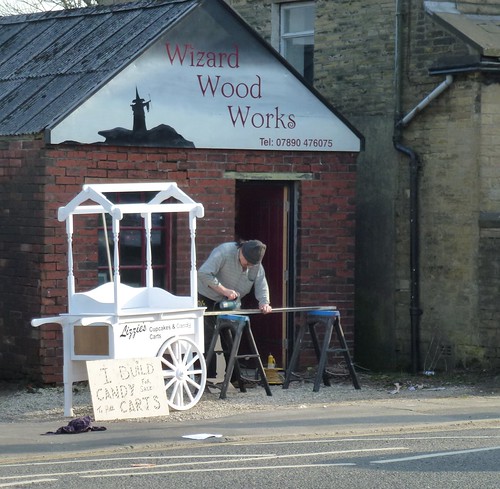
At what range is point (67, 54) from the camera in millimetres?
15922

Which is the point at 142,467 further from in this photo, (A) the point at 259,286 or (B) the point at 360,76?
(B) the point at 360,76

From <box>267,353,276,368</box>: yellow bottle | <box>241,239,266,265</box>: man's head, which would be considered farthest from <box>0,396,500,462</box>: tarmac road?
<box>267,353,276,368</box>: yellow bottle

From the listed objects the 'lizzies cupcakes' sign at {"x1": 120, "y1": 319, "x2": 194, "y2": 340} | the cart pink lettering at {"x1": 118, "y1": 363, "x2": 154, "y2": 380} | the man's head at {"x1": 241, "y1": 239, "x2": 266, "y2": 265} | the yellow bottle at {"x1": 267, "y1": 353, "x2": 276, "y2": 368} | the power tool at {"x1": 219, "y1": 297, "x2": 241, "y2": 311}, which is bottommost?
the yellow bottle at {"x1": 267, "y1": 353, "x2": 276, "y2": 368}

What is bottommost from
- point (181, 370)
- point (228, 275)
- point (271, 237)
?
point (181, 370)

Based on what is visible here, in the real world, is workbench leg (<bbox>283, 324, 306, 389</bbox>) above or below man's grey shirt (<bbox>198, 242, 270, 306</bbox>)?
below

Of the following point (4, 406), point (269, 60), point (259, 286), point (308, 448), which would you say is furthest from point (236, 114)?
point (308, 448)

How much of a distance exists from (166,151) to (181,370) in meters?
3.16

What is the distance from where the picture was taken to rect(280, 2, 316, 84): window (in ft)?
61.8

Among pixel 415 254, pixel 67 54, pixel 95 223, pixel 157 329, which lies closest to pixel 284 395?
pixel 157 329

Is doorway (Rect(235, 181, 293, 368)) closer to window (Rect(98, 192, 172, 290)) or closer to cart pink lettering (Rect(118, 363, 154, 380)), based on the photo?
window (Rect(98, 192, 172, 290))

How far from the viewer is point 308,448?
35.9ft

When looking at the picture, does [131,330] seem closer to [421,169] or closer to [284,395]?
[284,395]

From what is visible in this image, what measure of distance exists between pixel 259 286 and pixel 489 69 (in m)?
4.21

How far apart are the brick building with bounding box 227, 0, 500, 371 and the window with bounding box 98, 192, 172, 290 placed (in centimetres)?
342
